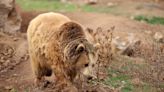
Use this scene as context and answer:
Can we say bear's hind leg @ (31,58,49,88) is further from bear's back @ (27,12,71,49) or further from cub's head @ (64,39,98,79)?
cub's head @ (64,39,98,79)

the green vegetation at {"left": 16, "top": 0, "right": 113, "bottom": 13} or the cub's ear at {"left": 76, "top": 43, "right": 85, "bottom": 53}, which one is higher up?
the cub's ear at {"left": 76, "top": 43, "right": 85, "bottom": 53}

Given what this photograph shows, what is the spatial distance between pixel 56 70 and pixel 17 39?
3072 millimetres

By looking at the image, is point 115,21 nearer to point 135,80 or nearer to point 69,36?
point 135,80

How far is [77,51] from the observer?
21.9 ft

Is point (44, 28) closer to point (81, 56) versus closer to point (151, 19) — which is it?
point (81, 56)

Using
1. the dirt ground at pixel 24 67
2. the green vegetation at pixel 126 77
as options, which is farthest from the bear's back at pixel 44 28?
the green vegetation at pixel 126 77

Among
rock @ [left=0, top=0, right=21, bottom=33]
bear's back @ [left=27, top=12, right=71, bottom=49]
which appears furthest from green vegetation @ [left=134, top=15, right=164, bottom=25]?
bear's back @ [left=27, top=12, right=71, bottom=49]

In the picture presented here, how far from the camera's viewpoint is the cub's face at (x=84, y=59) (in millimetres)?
6699

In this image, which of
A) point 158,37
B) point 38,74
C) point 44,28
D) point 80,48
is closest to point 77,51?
point 80,48

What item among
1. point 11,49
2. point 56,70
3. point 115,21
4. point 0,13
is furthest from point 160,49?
point 115,21

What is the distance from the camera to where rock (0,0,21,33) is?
10.2 metres

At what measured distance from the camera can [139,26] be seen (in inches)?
512

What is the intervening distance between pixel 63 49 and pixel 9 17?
4076mm

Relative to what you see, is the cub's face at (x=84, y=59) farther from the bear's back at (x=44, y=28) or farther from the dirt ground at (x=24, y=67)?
the dirt ground at (x=24, y=67)
